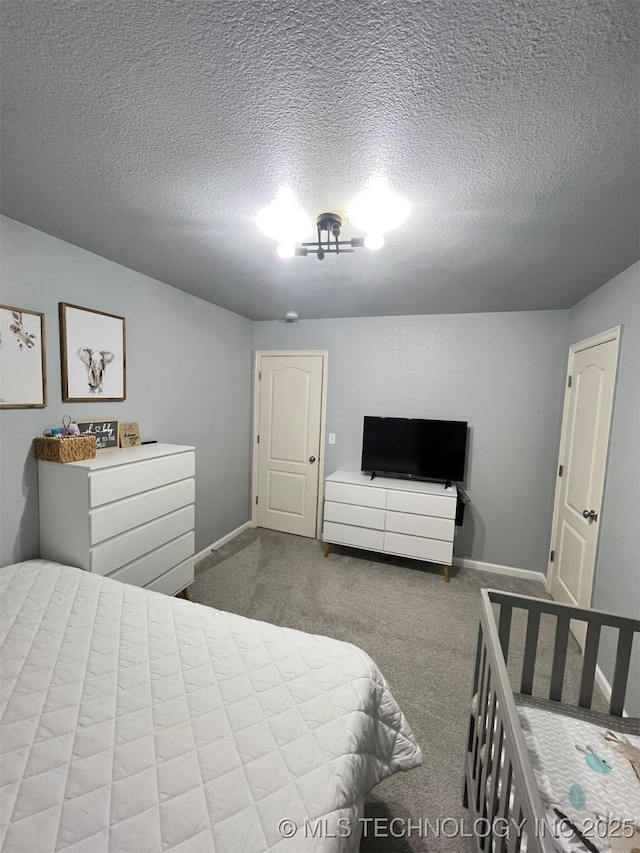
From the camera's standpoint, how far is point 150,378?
2734 mm

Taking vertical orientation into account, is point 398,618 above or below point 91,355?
below

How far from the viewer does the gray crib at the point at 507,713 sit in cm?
74

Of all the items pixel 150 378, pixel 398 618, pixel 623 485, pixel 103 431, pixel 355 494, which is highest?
pixel 150 378

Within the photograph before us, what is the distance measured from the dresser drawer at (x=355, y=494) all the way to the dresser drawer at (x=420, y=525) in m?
0.16

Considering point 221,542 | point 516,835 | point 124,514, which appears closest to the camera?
point 516,835

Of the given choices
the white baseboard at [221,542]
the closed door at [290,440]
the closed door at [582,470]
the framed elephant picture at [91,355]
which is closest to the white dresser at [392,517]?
the closed door at [290,440]

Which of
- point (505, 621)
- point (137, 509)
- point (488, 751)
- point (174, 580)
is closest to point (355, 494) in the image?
point (174, 580)

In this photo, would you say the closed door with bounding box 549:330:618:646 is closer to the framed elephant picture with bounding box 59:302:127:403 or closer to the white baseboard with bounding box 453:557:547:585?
the white baseboard with bounding box 453:557:547:585

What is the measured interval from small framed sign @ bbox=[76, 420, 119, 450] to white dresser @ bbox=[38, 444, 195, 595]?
0.38 ft

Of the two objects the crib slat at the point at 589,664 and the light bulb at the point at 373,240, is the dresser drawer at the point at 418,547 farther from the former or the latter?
the light bulb at the point at 373,240

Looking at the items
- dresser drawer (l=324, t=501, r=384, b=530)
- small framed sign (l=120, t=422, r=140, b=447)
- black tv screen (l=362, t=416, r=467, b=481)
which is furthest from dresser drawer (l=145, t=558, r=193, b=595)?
black tv screen (l=362, t=416, r=467, b=481)

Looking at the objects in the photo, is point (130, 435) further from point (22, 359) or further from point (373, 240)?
point (373, 240)

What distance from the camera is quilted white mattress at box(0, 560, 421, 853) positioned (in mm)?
805

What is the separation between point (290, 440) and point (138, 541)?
209 centimetres
